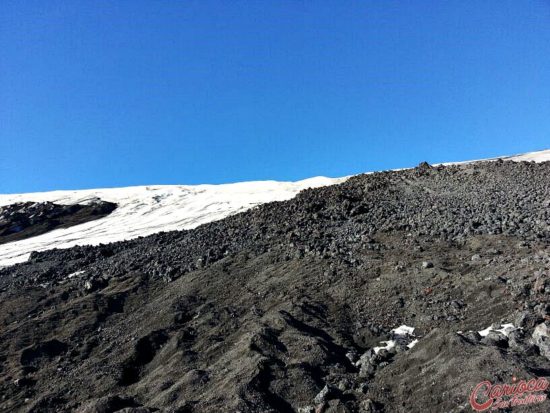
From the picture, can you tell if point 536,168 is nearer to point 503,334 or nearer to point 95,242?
point 503,334

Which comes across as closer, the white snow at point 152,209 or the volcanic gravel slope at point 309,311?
the volcanic gravel slope at point 309,311

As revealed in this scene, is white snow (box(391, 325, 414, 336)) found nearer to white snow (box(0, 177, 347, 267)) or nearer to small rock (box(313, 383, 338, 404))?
small rock (box(313, 383, 338, 404))

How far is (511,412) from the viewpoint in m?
4.60

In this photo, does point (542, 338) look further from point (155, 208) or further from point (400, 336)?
point (155, 208)

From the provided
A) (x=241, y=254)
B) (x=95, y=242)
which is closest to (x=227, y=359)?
(x=241, y=254)

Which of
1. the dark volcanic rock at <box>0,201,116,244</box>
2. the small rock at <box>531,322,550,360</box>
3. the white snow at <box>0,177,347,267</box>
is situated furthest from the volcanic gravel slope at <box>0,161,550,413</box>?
the dark volcanic rock at <box>0,201,116,244</box>

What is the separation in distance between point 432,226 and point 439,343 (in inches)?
196

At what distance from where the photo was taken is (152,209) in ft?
97.4

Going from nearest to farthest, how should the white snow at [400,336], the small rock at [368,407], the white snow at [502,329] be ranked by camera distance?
the small rock at [368,407] < the white snow at [502,329] < the white snow at [400,336]

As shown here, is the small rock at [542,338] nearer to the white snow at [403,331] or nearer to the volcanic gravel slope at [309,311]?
the volcanic gravel slope at [309,311]

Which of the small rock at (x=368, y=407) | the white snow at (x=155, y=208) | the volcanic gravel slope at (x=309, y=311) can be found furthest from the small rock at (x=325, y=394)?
the white snow at (x=155, y=208)

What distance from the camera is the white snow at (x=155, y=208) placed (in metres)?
22.6

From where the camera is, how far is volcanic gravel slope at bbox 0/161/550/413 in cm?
585

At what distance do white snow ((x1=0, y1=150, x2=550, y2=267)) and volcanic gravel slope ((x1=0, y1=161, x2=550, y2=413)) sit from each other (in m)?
8.37
